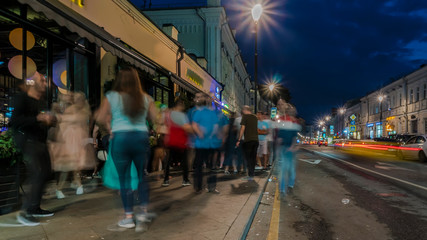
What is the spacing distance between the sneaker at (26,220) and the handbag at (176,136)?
2.69 meters

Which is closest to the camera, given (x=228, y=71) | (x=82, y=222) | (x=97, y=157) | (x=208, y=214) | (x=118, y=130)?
(x=118, y=130)

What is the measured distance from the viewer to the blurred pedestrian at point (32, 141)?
154 inches

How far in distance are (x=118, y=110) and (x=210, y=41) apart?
81.4ft

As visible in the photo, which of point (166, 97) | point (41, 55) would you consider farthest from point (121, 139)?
point (166, 97)

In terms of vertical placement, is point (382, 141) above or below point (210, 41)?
below

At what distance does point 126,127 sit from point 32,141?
54.8 inches

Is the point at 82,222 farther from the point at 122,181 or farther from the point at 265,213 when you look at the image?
the point at 265,213

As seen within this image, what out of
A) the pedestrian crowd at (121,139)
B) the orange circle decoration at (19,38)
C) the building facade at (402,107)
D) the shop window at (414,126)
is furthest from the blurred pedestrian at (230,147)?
the shop window at (414,126)

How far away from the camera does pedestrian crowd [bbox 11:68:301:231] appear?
3.57 metres

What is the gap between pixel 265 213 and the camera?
493 cm

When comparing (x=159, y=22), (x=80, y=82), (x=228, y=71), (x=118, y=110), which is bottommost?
(x=118, y=110)

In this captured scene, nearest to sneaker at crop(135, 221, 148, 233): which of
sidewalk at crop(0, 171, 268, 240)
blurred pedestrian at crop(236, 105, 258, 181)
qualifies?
sidewalk at crop(0, 171, 268, 240)

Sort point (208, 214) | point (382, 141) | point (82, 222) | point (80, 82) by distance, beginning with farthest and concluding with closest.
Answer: point (382, 141), point (80, 82), point (208, 214), point (82, 222)

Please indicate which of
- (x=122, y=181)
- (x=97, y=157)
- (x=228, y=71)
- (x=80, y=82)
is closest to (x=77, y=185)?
(x=97, y=157)
